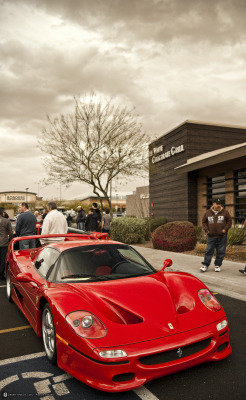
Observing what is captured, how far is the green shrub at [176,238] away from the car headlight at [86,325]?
9.06 m

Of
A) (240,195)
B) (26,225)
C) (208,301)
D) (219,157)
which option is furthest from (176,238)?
(208,301)

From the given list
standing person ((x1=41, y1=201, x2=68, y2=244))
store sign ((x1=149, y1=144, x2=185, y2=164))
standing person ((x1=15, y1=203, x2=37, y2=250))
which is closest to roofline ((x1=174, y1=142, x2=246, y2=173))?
store sign ((x1=149, y1=144, x2=185, y2=164))

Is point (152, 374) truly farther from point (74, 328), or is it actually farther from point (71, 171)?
point (71, 171)

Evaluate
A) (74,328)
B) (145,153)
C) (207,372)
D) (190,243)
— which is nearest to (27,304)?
(74,328)

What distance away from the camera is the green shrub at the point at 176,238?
1153 cm

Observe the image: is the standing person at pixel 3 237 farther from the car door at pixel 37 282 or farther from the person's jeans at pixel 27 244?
the car door at pixel 37 282

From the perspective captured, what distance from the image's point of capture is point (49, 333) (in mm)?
3189

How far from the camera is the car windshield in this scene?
3574mm

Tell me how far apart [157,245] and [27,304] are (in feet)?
28.2

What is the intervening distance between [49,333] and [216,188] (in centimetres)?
1459

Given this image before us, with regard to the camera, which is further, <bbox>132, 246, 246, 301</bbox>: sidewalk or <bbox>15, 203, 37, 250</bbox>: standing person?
<bbox>15, 203, 37, 250</bbox>: standing person

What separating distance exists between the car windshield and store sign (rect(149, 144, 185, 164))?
15804 mm

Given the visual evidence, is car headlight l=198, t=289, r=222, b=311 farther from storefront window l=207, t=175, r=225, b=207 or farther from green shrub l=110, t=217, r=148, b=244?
storefront window l=207, t=175, r=225, b=207

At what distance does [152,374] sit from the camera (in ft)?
8.15
